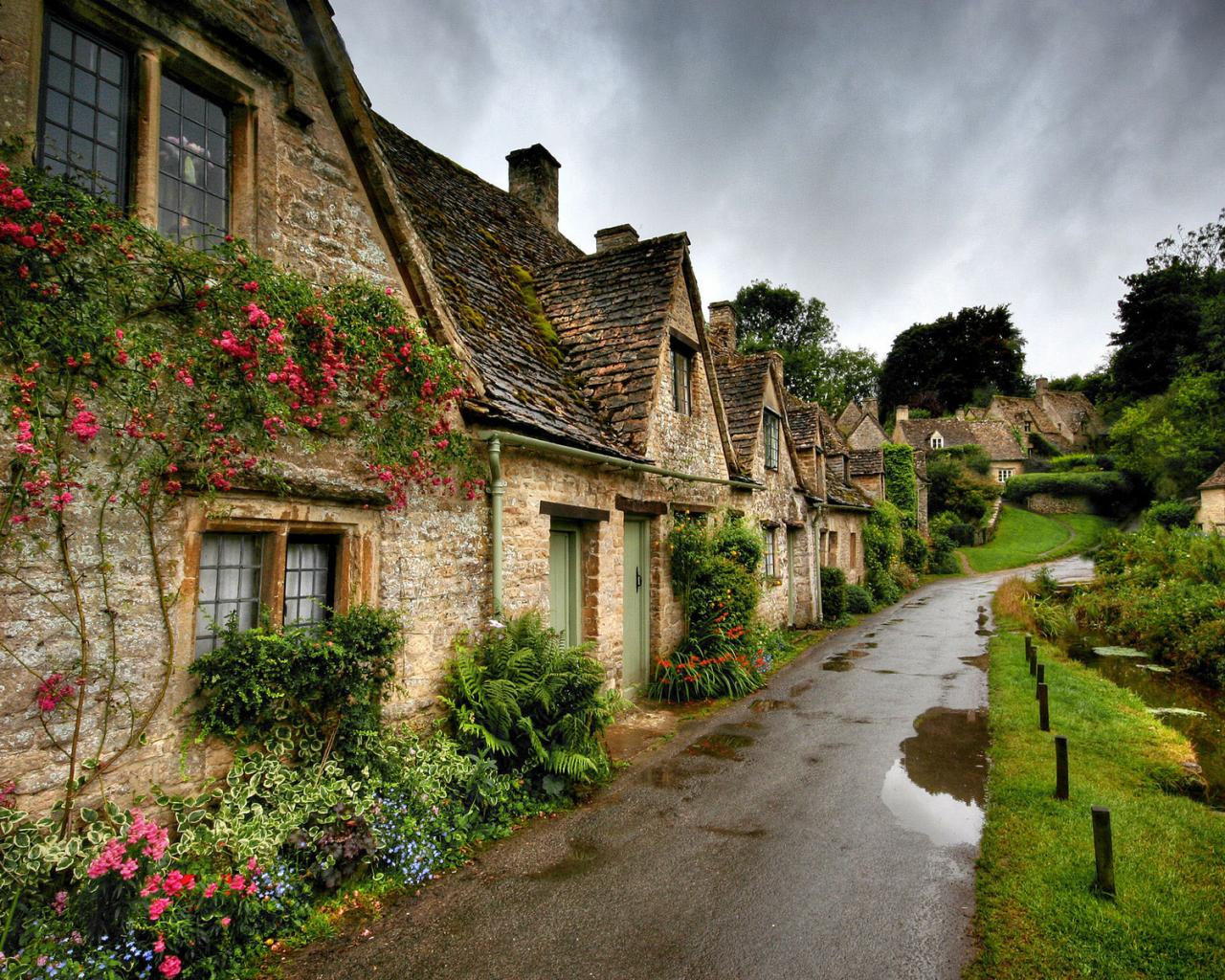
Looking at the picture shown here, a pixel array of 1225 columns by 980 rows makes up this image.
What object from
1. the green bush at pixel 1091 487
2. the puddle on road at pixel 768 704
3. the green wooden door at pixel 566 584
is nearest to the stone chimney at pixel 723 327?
the puddle on road at pixel 768 704

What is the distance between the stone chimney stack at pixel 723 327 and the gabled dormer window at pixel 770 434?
9.71ft

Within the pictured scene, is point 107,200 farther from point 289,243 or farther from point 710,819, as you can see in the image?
point 710,819

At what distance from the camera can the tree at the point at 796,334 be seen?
5091 cm

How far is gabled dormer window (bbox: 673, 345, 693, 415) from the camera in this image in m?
11.2

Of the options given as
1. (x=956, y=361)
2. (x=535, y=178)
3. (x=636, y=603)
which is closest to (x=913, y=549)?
(x=535, y=178)

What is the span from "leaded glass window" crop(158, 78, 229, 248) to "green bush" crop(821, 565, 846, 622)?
18.1 m

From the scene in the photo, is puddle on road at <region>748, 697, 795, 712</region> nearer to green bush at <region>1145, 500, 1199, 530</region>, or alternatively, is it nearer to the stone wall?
the stone wall

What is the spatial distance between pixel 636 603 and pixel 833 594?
36.9 feet

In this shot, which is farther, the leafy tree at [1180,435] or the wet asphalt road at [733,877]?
the leafy tree at [1180,435]

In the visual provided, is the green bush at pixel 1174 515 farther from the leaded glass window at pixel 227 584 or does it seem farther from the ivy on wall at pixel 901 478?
the leaded glass window at pixel 227 584

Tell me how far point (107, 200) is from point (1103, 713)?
486 inches

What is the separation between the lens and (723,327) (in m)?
18.5

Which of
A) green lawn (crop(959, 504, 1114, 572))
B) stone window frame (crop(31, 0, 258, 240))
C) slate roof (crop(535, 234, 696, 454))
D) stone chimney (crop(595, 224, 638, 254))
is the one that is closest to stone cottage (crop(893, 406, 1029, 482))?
green lawn (crop(959, 504, 1114, 572))

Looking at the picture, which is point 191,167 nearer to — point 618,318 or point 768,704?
point 618,318
